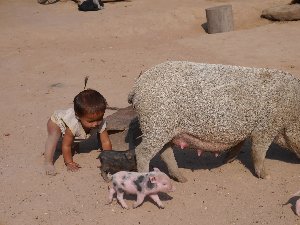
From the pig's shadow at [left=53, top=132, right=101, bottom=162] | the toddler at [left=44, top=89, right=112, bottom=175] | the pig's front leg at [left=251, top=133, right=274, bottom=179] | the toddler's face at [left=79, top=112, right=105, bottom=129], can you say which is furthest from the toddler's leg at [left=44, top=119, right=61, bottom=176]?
the pig's front leg at [left=251, top=133, right=274, bottom=179]

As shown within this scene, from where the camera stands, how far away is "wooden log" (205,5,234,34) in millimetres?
11941

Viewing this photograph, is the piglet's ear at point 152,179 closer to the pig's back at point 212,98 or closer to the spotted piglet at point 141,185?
the spotted piglet at point 141,185

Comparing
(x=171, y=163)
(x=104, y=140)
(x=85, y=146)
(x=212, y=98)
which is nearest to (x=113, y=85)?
(x=85, y=146)

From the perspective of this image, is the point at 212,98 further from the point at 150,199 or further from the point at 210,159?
the point at 210,159

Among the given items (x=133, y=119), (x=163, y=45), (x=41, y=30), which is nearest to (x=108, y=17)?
(x=41, y=30)

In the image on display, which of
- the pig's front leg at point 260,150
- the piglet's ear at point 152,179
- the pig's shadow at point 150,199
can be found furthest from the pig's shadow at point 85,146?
the pig's front leg at point 260,150

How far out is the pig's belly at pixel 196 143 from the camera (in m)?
4.77

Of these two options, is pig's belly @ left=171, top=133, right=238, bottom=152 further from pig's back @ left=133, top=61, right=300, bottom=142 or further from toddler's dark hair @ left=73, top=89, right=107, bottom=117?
toddler's dark hair @ left=73, top=89, right=107, bottom=117

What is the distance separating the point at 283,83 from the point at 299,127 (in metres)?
0.51

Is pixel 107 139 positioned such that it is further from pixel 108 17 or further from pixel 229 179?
pixel 108 17

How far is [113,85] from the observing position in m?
8.36

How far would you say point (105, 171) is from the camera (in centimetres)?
521

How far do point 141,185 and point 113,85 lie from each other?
13.2 ft

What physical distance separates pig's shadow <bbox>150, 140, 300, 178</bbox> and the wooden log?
669 cm
